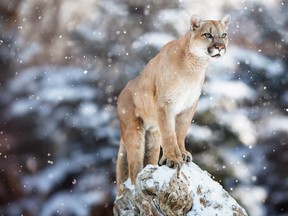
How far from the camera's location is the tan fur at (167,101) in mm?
7750

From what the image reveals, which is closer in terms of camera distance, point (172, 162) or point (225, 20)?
point (172, 162)

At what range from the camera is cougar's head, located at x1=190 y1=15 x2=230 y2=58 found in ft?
25.0

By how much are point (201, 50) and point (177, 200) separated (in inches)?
88.0

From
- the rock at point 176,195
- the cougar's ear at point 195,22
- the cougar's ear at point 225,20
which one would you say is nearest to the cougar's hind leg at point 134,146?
the rock at point 176,195

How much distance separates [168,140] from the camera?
25.1ft

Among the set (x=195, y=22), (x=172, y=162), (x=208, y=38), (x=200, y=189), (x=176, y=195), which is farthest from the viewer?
(x=195, y=22)

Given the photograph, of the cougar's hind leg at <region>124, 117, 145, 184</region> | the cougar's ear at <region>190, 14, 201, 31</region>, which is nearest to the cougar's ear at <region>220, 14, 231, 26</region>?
the cougar's ear at <region>190, 14, 201, 31</region>

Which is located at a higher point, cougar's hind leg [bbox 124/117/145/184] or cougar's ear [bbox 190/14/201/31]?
cougar's ear [bbox 190/14/201/31]

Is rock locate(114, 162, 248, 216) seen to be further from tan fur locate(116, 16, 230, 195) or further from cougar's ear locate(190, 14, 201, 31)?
cougar's ear locate(190, 14, 201, 31)

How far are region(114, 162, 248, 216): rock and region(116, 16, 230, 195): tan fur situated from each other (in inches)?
11.0

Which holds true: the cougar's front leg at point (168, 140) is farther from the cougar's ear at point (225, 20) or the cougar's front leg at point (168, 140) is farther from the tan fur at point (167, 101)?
the cougar's ear at point (225, 20)

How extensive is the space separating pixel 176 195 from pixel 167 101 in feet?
4.80

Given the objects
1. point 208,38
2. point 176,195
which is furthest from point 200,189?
point 208,38

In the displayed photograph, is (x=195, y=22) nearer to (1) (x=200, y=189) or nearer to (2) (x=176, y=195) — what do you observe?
(1) (x=200, y=189)
